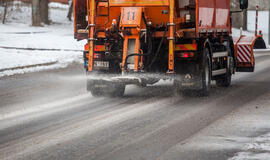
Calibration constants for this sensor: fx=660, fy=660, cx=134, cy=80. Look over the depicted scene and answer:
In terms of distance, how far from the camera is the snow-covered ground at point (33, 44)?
23.0 m

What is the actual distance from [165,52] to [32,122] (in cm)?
440

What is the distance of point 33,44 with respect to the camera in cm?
3019

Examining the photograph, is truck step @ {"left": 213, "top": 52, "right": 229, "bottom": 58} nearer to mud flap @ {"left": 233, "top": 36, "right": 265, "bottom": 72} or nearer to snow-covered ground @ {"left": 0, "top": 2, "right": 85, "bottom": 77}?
mud flap @ {"left": 233, "top": 36, "right": 265, "bottom": 72}

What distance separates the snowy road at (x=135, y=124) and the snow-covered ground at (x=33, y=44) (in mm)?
6299

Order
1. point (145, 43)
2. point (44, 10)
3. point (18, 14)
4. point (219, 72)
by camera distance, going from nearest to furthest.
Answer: point (145, 43)
point (219, 72)
point (44, 10)
point (18, 14)

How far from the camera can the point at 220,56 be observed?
16266 millimetres

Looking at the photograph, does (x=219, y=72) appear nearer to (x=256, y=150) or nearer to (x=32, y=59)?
(x=256, y=150)

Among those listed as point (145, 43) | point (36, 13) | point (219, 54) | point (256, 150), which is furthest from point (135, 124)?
point (36, 13)

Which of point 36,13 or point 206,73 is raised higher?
point 36,13

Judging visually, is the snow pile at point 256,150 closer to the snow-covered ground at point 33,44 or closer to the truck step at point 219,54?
the truck step at point 219,54

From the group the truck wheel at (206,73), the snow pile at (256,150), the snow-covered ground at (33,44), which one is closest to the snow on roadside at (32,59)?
the snow-covered ground at (33,44)

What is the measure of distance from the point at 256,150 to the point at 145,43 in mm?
6066

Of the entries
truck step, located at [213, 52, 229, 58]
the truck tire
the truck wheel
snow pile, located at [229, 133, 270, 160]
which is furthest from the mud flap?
snow pile, located at [229, 133, 270, 160]

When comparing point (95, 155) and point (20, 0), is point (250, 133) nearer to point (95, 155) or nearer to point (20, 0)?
point (95, 155)
